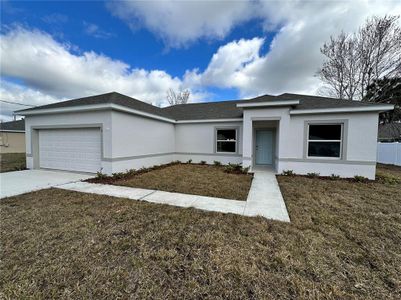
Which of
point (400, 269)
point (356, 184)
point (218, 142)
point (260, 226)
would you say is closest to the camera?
point (400, 269)

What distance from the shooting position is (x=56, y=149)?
29.4 feet

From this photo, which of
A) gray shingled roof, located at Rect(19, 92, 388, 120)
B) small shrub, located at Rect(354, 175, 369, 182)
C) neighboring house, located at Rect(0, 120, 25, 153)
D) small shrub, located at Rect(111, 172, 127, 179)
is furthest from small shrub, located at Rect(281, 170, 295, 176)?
neighboring house, located at Rect(0, 120, 25, 153)

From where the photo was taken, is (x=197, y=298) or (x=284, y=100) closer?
(x=197, y=298)

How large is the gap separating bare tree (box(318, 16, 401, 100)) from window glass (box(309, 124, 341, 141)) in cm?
1198

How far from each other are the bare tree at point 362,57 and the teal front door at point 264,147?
12.2 metres

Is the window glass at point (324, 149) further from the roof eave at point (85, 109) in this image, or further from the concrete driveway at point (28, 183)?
the concrete driveway at point (28, 183)

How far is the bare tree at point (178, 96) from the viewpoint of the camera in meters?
29.7

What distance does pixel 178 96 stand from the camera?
29906 mm

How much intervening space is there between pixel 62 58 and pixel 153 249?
1552cm

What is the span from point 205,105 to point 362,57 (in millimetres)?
14325

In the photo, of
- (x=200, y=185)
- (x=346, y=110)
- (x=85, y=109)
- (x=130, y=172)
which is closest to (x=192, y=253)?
(x=200, y=185)

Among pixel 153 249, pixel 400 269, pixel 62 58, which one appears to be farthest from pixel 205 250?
pixel 62 58

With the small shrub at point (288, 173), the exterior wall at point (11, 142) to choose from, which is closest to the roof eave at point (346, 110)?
the small shrub at point (288, 173)

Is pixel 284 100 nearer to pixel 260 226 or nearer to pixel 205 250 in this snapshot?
pixel 260 226
